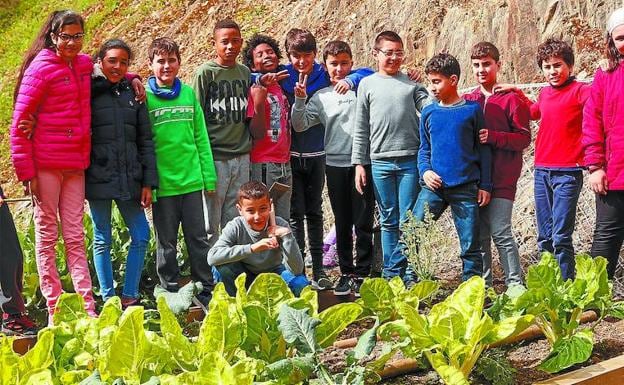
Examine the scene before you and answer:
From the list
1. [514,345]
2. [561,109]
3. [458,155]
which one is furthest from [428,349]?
[561,109]

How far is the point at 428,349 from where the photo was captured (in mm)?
3738

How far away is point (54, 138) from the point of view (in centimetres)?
522

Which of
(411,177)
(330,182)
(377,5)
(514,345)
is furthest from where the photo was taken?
(377,5)

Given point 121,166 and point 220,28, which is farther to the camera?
point 220,28

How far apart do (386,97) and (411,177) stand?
21.6 inches

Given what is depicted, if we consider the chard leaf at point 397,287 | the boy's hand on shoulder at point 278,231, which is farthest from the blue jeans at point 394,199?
the chard leaf at point 397,287

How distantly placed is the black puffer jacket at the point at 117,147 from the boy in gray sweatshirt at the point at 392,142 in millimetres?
1423

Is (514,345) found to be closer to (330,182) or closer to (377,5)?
(330,182)

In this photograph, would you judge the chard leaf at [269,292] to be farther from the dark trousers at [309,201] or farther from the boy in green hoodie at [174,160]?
the dark trousers at [309,201]

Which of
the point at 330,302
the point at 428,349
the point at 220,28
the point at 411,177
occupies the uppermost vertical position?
the point at 220,28

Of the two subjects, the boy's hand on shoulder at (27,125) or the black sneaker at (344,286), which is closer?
the boy's hand on shoulder at (27,125)

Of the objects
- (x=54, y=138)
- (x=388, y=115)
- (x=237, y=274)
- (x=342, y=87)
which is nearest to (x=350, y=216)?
(x=388, y=115)

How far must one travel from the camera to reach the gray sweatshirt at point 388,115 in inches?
229

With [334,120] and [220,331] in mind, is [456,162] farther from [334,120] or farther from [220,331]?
[220,331]
